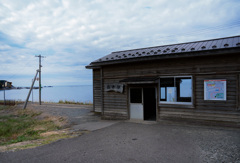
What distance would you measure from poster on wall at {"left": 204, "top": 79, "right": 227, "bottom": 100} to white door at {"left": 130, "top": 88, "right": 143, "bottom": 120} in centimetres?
325

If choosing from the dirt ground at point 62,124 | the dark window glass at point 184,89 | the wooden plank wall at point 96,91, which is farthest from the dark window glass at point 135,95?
the wooden plank wall at point 96,91

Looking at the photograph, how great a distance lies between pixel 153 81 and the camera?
8.25 meters

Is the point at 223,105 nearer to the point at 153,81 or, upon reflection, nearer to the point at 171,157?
the point at 153,81

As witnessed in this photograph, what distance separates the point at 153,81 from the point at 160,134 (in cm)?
260

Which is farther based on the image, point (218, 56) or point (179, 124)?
point (179, 124)

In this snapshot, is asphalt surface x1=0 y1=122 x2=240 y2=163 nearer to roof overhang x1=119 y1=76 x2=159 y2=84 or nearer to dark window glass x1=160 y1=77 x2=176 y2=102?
dark window glass x1=160 y1=77 x2=176 y2=102

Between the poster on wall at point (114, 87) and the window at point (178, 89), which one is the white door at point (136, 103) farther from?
the window at point (178, 89)

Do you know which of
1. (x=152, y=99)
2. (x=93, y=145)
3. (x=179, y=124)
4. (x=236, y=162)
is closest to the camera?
(x=236, y=162)

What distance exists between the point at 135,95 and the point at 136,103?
453 mm

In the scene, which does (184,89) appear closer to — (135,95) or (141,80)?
(141,80)

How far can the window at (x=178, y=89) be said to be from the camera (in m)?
7.96

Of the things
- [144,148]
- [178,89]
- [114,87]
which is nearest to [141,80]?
[178,89]

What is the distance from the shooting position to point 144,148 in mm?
5172

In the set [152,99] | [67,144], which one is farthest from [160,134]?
[152,99]
